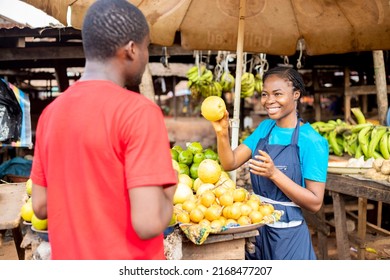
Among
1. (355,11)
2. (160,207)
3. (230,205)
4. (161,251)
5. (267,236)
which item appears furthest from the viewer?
(355,11)

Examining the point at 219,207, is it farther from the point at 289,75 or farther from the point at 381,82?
the point at 381,82

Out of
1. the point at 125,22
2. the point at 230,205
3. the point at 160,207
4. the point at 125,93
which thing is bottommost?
the point at 230,205

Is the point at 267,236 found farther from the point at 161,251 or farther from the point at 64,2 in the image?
the point at 64,2

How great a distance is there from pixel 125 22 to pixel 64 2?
7.08 feet

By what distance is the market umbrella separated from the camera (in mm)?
3699

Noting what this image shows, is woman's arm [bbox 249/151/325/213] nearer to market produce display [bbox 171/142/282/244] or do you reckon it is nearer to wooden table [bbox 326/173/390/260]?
market produce display [bbox 171/142/282/244]

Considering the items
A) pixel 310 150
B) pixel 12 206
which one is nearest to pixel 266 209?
pixel 310 150

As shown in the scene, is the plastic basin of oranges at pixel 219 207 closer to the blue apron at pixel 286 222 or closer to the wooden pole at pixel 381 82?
the blue apron at pixel 286 222

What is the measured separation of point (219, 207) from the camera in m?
2.43

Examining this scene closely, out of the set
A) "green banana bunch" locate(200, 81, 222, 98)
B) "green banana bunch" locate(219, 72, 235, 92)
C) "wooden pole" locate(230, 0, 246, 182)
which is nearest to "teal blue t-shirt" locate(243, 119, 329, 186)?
"wooden pole" locate(230, 0, 246, 182)

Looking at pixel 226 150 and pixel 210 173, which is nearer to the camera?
pixel 226 150

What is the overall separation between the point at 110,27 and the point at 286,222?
66.0 inches

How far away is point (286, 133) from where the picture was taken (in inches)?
107
